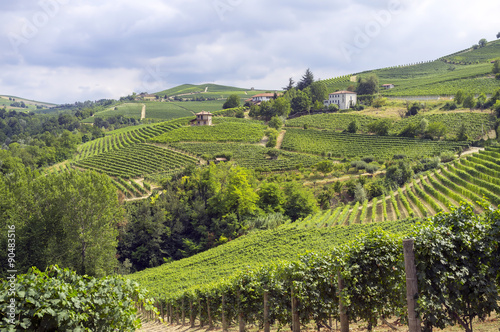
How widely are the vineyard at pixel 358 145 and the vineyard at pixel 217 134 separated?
7.67 meters

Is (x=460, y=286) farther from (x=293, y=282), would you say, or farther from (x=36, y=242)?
(x=36, y=242)

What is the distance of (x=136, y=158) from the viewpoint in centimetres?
6712

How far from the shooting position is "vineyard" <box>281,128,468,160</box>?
54.9m

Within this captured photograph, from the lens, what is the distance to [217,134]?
7544cm

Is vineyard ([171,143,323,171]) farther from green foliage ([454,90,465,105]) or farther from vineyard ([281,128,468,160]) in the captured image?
green foliage ([454,90,465,105])

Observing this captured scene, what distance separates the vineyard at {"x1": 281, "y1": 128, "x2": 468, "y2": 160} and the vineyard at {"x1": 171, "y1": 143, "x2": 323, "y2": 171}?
435 cm

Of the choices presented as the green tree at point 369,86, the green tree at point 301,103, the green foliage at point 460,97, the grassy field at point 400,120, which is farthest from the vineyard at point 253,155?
the green tree at point 369,86

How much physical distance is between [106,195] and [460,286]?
26.7m

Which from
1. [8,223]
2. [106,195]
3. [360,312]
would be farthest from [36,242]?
[360,312]

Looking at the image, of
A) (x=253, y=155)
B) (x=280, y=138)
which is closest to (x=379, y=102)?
(x=280, y=138)

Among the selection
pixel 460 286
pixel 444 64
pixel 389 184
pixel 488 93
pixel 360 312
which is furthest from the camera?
pixel 444 64

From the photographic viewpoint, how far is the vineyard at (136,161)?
200 feet

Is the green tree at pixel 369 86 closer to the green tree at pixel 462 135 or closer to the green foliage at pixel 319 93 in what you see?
the green foliage at pixel 319 93

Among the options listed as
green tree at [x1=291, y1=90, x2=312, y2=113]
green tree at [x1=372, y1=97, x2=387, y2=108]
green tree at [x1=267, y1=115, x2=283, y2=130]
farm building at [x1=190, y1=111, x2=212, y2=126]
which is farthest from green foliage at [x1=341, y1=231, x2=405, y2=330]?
green tree at [x1=291, y1=90, x2=312, y2=113]
